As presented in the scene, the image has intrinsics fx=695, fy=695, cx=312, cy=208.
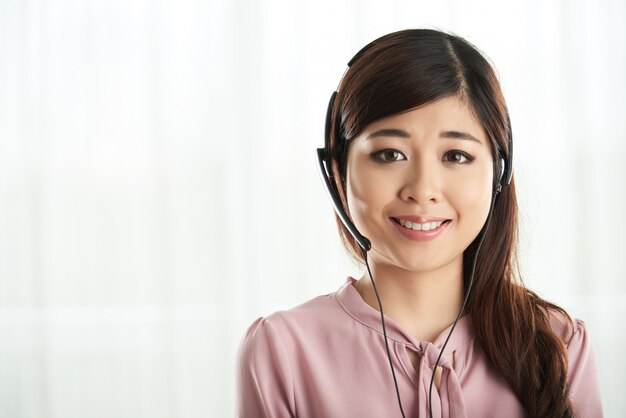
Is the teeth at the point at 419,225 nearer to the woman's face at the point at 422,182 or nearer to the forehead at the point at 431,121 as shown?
the woman's face at the point at 422,182

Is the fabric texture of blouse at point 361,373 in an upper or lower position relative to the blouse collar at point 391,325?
lower

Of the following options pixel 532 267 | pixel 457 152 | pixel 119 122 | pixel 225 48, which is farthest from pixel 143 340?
pixel 457 152

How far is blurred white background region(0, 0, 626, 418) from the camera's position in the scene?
222 centimetres

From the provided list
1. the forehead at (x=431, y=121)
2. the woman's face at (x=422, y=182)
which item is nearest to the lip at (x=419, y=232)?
the woman's face at (x=422, y=182)

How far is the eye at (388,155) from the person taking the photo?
3.13 ft

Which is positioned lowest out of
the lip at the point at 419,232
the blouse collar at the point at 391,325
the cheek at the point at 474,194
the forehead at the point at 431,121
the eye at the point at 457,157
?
the blouse collar at the point at 391,325

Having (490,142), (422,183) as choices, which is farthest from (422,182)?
(490,142)

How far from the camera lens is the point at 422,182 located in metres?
0.92

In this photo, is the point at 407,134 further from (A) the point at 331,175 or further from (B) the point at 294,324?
(B) the point at 294,324

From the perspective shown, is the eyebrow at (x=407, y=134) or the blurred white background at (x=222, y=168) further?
the blurred white background at (x=222, y=168)

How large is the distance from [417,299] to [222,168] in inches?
51.7

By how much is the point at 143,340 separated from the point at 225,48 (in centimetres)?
99

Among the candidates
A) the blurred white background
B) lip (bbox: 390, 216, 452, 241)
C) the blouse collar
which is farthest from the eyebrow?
the blurred white background

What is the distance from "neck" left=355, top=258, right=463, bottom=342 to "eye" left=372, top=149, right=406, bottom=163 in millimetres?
172
